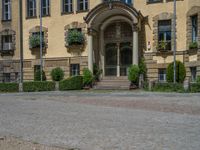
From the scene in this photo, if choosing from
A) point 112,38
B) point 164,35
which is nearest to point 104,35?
point 112,38

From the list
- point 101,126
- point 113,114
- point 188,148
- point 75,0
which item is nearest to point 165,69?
point 75,0

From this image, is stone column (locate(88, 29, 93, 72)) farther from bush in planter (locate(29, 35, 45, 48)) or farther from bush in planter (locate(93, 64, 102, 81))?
bush in planter (locate(29, 35, 45, 48))

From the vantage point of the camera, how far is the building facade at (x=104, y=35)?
27.2 meters

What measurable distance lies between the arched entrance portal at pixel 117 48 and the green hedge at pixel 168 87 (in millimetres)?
5929

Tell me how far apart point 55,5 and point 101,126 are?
74.7ft

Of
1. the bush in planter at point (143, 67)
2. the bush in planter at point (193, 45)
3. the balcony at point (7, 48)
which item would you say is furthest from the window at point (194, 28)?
the balcony at point (7, 48)

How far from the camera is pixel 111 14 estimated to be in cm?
2934

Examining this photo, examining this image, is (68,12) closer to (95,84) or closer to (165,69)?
(95,84)

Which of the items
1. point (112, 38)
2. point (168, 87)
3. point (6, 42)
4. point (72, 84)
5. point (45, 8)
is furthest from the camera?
point (6, 42)

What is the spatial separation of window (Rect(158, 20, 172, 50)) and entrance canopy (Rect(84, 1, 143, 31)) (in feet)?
5.48

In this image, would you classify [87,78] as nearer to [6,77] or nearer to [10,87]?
[10,87]

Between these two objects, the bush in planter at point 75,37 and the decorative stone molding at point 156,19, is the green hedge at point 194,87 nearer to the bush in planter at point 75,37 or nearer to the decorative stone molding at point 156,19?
the decorative stone molding at point 156,19

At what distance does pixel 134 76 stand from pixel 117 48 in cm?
425

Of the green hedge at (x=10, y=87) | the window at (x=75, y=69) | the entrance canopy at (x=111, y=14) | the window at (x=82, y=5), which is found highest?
the window at (x=82, y=5)
